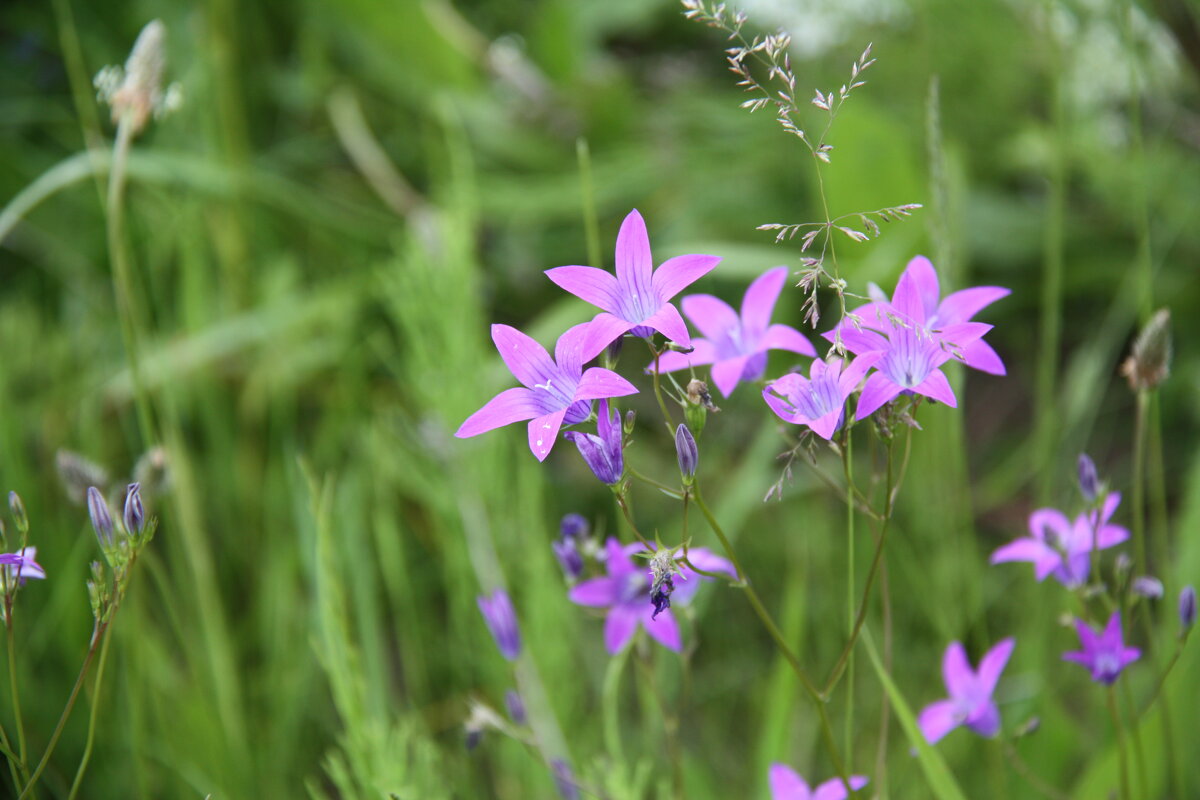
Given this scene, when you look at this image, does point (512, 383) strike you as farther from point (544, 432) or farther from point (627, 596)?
point (544, 432)

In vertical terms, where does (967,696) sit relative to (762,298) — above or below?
below

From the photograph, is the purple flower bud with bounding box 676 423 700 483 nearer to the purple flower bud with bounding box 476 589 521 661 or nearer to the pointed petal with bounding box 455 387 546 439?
the pointed petal with bounding box 455 387 546 439

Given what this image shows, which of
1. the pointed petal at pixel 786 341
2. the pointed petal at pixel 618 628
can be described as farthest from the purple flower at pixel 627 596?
the pointed petal at pixel 786 341

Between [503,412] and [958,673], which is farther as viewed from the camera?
[958,673]

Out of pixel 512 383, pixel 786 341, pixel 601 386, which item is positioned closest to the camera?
pixel 601 386

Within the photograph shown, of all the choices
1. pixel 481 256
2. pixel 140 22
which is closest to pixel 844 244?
pixel 481 256

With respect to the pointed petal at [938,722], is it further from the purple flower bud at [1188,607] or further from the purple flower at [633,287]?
the purple flower at [633,287]

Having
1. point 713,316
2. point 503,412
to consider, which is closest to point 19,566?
point 503,412
